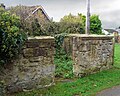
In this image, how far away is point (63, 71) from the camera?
1080 cm

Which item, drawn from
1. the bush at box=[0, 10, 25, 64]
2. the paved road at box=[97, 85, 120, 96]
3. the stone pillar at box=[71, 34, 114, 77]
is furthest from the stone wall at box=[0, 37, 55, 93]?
the stone pillar at box=[71, 34, 114, 77]

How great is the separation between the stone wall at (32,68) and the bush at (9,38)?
1.21 ft

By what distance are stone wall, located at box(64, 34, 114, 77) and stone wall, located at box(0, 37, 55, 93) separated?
78.8 inches

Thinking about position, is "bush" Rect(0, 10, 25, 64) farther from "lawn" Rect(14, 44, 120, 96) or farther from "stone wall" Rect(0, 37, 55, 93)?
"lawn" Rect(14, 44, 120, 96)

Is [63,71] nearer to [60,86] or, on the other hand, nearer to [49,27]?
[60,86]

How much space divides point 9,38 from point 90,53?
439 centimetres

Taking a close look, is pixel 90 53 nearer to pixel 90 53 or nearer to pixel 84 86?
pixel 90 53

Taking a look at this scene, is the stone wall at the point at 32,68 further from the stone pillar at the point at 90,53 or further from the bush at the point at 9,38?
the stone pillar at the point at 90,53

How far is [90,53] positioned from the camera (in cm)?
1047

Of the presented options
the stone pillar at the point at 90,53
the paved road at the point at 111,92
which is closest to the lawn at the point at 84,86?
the paved road at the point at 111,92

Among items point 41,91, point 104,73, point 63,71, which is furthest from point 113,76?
point 41,91

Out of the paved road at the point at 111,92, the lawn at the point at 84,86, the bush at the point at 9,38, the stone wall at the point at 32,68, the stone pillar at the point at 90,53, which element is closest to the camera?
the bush at the point at 9,38

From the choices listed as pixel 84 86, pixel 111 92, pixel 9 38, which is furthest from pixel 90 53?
pixel 9 38

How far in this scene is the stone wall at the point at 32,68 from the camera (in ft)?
24.4
